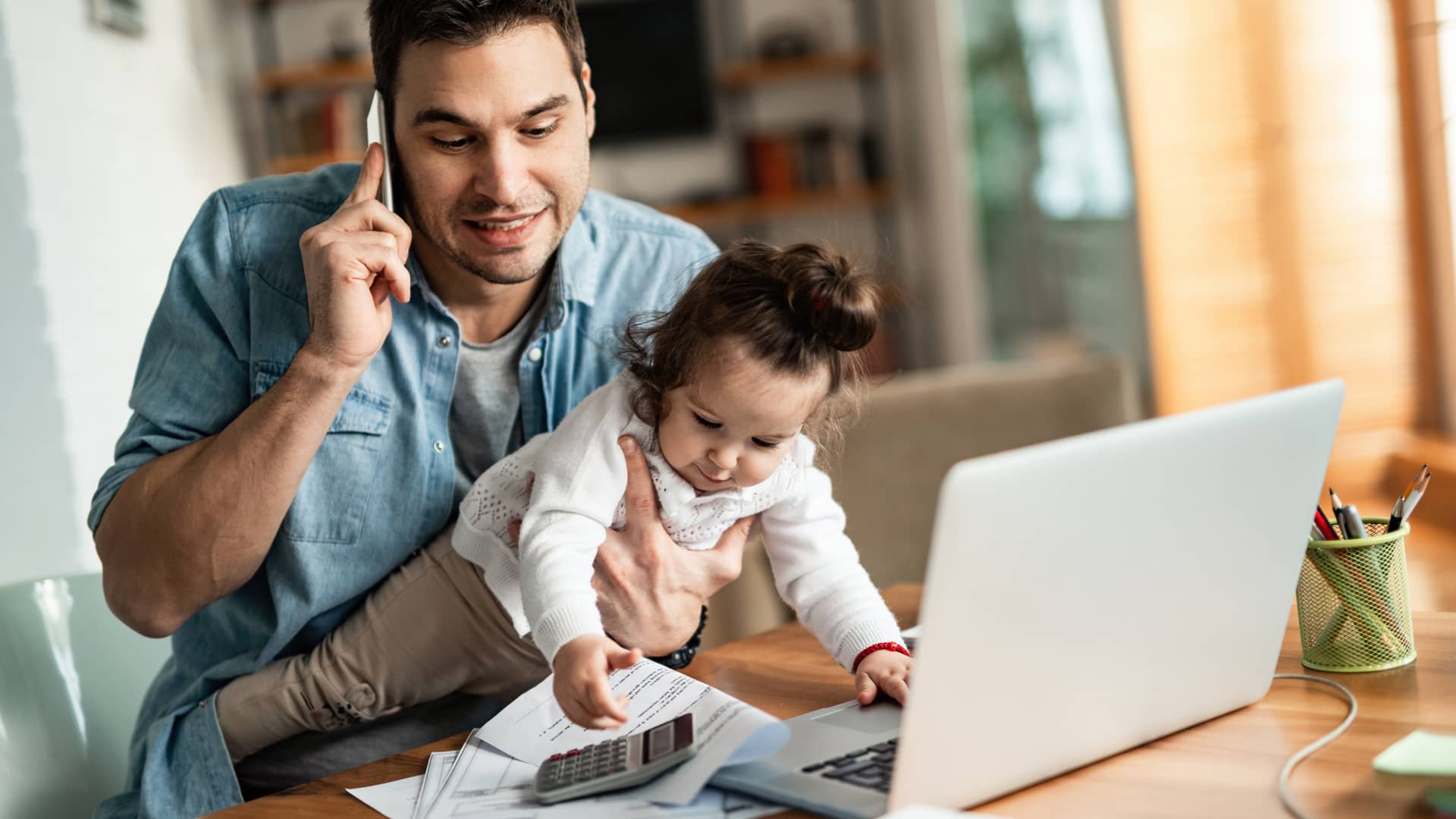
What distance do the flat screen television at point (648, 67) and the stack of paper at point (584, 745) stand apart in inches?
199

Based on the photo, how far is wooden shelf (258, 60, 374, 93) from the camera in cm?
532

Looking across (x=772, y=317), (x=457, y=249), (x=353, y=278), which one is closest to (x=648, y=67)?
(x=457, y=249)

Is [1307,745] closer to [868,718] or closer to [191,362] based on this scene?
[868,718]

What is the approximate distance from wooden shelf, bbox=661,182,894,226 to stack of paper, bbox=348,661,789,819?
4.81 metres

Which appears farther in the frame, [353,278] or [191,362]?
[191,362]

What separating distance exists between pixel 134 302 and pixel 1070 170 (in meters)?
3.45

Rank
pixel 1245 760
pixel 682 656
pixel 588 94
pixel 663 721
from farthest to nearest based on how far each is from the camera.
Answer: pixel 588 94
pixel 682 656
pixel 663 721
pixel 1245 760

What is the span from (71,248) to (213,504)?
1.45 metres

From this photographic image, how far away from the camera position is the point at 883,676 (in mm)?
1029

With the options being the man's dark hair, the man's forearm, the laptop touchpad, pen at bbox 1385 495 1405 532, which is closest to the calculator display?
the laptop touchpad

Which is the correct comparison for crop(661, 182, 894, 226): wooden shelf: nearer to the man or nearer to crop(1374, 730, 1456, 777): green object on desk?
the man

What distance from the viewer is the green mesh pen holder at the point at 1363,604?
1.01 metres

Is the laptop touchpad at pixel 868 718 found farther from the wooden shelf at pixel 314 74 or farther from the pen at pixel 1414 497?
the wooden shelf at pixel 314 74

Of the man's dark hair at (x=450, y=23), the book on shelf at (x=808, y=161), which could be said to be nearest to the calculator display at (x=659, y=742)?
the man's dark hair at (x=450, y=23)
